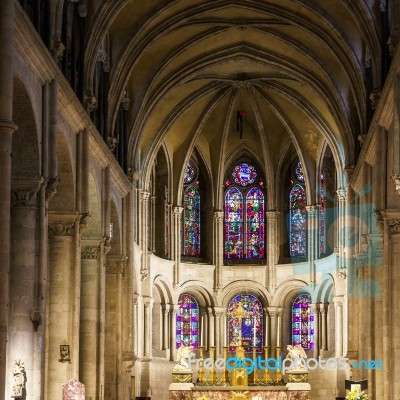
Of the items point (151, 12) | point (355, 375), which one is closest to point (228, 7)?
point (151, 12)

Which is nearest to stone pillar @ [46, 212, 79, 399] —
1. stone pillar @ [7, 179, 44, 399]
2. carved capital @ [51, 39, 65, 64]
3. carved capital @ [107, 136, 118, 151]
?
stone pillar @ [7, 179, 44, 399]

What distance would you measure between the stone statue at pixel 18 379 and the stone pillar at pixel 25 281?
49 centimetres

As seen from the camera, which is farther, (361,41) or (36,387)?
(361,41)

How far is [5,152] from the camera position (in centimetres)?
2548

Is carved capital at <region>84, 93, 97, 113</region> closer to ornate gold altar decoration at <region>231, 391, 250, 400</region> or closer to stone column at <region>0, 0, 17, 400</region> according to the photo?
stone column at <region>0, 0, 17, 400</region>

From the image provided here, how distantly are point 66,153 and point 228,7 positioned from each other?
1281 cm

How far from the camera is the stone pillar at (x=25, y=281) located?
29.4 metres

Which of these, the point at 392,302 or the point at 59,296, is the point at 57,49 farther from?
the point at 392,302

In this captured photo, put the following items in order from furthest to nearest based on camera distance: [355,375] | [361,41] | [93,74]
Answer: [355,375] < [361,41] < [93,74]

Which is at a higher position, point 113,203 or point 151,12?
point 151,12

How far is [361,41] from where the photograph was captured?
4303 cm

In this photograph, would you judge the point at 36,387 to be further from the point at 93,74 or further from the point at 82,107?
the point at 93,74

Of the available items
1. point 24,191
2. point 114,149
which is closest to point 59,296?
point 24,191

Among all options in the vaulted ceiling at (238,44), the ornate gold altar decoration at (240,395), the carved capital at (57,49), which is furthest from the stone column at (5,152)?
the ornate gold altar decoration at (240,395)
